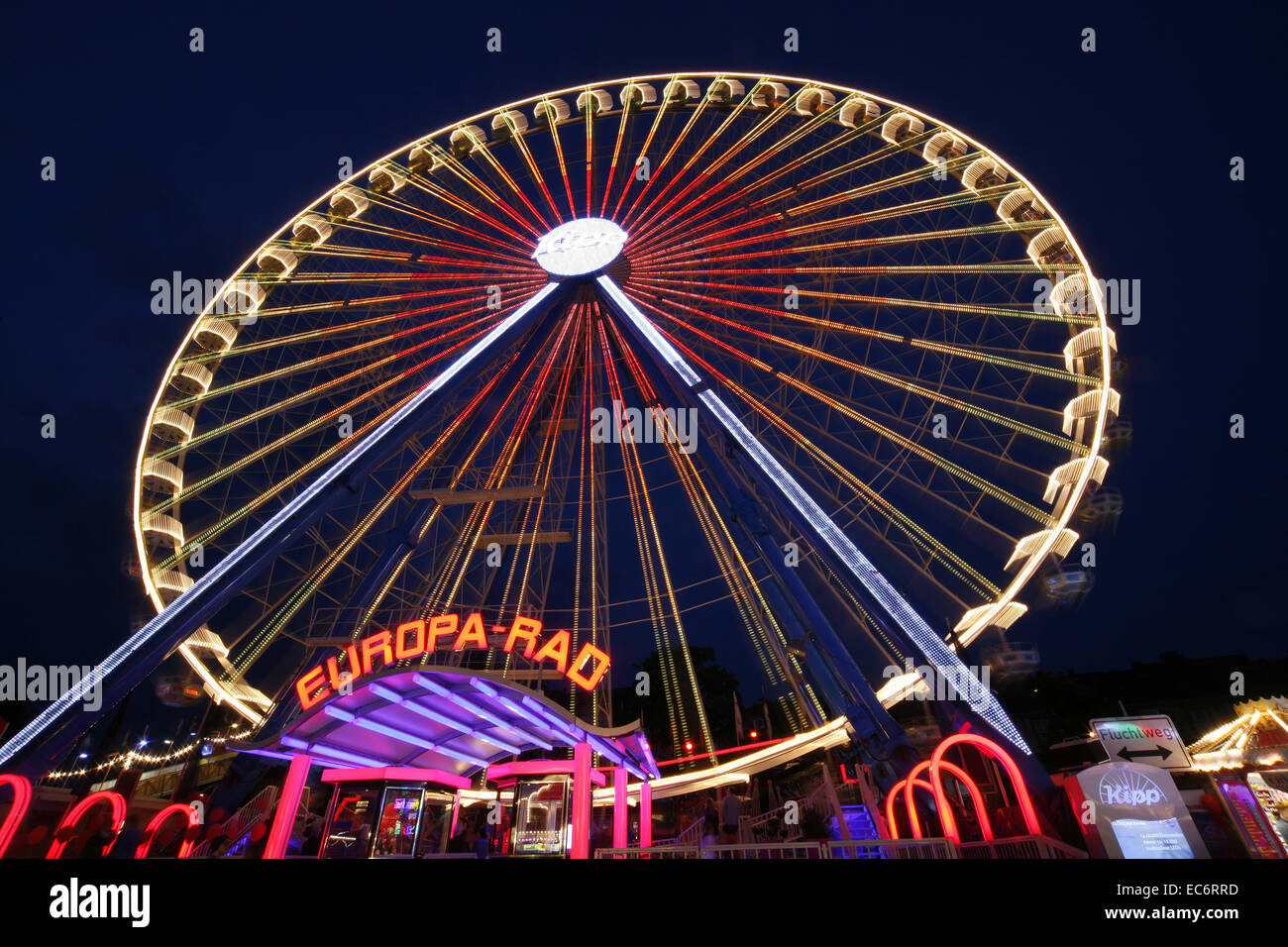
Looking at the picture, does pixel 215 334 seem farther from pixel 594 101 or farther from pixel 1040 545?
pixel 1040 545

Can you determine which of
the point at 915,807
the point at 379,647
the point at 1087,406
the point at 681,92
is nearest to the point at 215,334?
the point at 379,647

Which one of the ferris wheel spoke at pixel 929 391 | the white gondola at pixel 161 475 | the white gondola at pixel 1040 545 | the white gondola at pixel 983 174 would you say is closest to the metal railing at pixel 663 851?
the white gondola at pixel 1040 545

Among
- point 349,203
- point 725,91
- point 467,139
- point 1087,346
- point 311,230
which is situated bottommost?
point 1087,346

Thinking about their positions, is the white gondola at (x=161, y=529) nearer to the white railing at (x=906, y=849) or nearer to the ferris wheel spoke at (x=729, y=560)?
the ferris wheel spoke at (x=729, y=560)

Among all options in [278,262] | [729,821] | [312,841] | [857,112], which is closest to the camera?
Result: [729,821]

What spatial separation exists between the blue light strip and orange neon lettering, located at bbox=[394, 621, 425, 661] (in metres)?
6.73

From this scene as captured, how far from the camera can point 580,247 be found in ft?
52.1

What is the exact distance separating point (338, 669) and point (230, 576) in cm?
257

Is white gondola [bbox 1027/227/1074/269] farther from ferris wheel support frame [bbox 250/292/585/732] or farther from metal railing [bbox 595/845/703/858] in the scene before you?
metal railing [bbox 595/845/703/858]

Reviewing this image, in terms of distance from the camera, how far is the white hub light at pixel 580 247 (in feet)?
51.0

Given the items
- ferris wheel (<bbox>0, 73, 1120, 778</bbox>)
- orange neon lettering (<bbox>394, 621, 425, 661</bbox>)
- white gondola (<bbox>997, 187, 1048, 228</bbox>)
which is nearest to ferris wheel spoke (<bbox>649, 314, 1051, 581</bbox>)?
ferris wheel (<bbox>0, 73, 1120, 778</bbox>)
